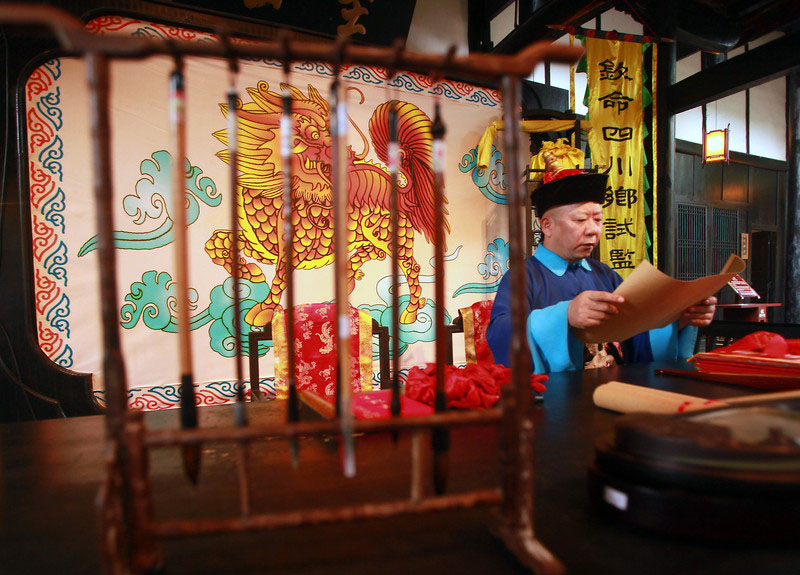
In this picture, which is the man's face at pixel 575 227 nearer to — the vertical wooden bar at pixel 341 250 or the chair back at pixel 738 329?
the chair back at pixel 738 329

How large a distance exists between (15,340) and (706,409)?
293 centimetres

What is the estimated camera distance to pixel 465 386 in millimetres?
1072

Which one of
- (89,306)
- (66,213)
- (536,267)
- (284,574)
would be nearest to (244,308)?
(89,306)

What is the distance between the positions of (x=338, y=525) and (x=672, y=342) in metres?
1.83

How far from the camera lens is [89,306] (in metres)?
2.46

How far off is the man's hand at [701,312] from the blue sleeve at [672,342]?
144 mm

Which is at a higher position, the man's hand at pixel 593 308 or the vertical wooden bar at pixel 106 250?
the vertical wooden bar at pixel 106 250

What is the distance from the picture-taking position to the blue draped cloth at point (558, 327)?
1717 millimetres

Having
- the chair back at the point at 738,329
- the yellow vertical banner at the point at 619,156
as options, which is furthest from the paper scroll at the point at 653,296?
the yellow vertical banner at the point at 619,156

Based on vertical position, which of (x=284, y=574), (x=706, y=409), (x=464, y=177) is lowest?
(x=284, y=574)

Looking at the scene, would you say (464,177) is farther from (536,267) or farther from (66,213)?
(66,213)

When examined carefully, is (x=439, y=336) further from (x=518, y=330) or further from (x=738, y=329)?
(x=738, y=329)

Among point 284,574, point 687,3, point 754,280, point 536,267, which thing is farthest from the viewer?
point 754,280

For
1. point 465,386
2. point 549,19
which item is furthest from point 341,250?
point 549,19
